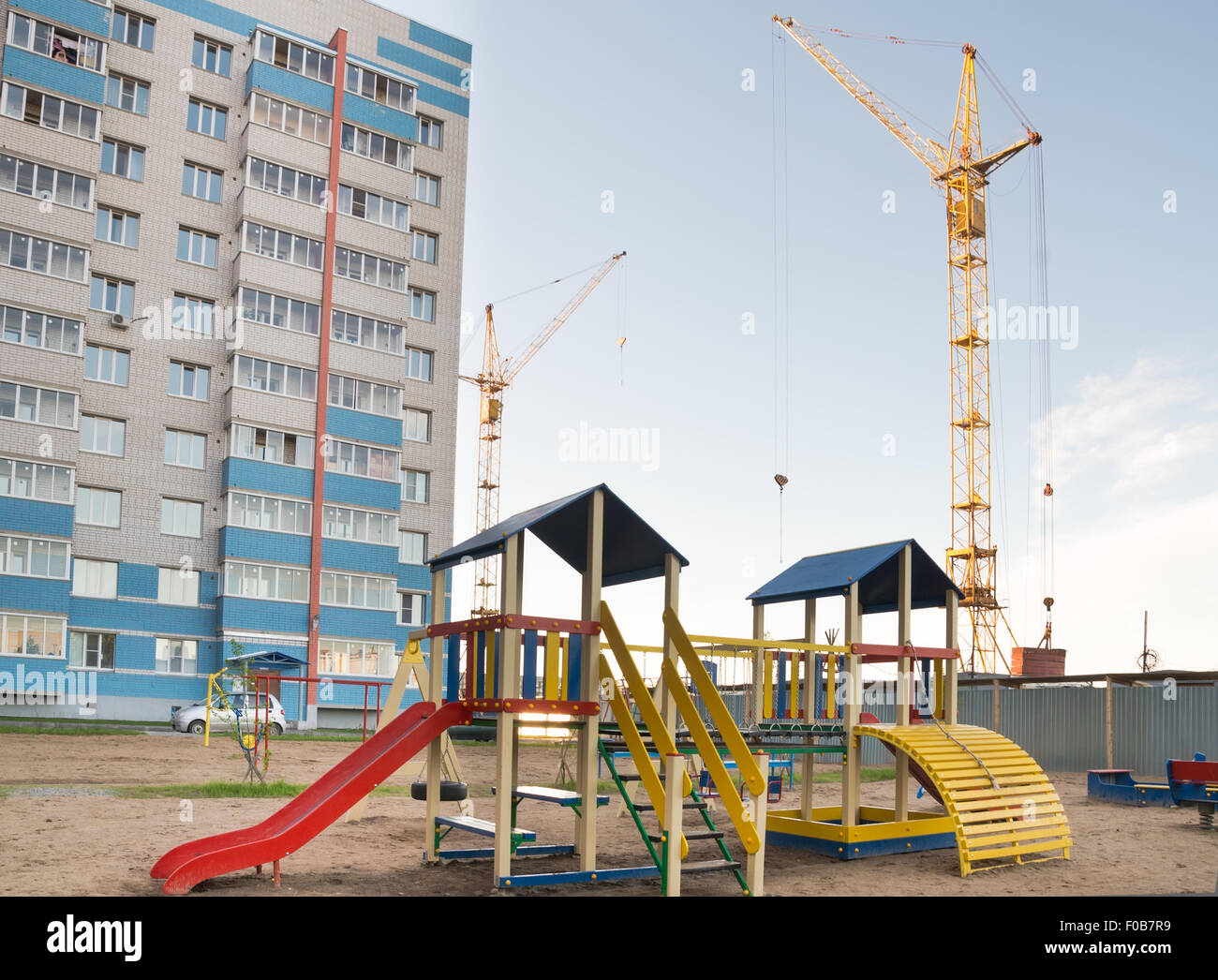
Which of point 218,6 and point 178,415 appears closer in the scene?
point 178,415

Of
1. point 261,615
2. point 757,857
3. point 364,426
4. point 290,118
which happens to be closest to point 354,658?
point 261,615

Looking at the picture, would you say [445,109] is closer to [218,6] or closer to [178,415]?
[218,6]

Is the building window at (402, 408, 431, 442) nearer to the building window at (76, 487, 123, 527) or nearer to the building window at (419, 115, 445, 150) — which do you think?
the building window at (76, 487, 123, 527)

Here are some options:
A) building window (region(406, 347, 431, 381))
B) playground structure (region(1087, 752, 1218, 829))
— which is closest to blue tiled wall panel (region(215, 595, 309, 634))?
building window (region(406, 347, 431, 381))

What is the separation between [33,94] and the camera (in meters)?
38.1

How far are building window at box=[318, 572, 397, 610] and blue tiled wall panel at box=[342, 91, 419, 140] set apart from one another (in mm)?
19249

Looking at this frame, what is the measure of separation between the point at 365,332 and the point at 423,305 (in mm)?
4124

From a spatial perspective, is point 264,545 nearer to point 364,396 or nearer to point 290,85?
point 364,396

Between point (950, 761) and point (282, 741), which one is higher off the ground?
point (950, 761)

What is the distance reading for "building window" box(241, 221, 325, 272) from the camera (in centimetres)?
4209

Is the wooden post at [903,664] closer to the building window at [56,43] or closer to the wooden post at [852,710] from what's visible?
the wooden post at [852,710]
